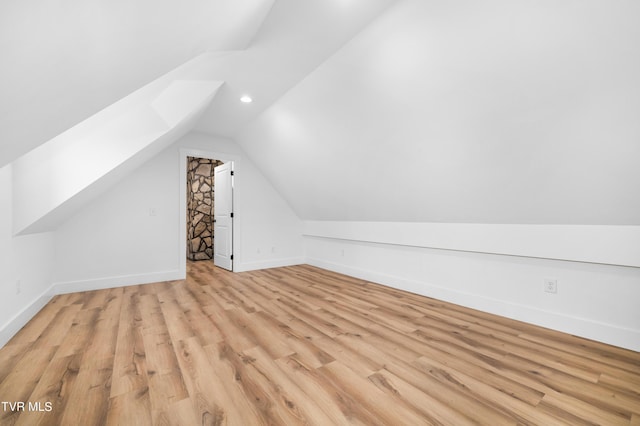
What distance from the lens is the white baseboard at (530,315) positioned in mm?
2169

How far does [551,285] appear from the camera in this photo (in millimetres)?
2529

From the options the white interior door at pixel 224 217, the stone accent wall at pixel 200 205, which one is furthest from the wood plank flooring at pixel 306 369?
the stone accent wall at pixel 200 205

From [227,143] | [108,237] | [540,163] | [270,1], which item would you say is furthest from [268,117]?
[540,163]

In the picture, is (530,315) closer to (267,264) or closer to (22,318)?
(267,264)

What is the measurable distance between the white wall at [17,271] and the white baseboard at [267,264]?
97.8 inches

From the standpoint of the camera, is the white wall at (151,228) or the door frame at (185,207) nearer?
the white wall at (151,228)

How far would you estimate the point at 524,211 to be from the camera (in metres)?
2.54

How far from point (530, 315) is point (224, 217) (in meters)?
4.77

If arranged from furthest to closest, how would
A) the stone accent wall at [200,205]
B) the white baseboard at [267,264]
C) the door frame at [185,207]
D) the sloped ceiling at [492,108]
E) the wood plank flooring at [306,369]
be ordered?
the stone accent wall at [200,205], the white baseboard at [267,264], the door frame at [185,207], the sloped ceiling at [492,108], the wood plank flooring at [306,369]

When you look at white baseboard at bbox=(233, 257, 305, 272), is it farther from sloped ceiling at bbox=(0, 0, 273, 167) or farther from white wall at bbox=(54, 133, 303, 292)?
sloped ceiling at bbox=(0, 0, 273, 167)

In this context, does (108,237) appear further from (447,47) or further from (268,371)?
(447,47)

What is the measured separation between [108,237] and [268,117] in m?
2.84

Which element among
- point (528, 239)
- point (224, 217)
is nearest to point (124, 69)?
point (528, 239)

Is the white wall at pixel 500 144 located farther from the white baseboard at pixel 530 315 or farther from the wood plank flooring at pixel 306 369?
the wood plank flooring at pixel 306 369
